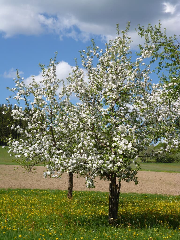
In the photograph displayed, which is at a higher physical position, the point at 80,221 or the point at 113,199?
the point at 113,199

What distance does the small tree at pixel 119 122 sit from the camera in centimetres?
1092

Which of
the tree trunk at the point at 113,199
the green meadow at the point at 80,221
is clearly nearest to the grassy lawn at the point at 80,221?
the green meadow at the point at 80,221

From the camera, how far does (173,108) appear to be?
15.6 m

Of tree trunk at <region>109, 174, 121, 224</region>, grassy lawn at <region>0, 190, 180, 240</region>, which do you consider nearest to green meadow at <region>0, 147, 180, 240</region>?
grassy lawn at <region>0, 190, 180, 240</region>

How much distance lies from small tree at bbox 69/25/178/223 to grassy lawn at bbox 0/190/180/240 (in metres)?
1.27

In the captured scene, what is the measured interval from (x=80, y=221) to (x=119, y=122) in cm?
504

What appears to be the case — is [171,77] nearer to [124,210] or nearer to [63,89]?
[63,89]

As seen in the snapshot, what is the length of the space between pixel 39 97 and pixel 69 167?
499 cm

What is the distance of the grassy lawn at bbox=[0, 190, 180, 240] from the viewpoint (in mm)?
10648

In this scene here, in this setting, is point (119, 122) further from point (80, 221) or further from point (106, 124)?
point (80, 221)

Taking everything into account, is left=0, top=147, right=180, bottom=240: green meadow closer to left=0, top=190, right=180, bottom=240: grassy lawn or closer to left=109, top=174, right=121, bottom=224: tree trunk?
left=0, top=190, right=180, bottom=240: grassy lawn

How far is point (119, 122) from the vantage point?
448 inches

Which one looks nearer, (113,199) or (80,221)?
(113,199)

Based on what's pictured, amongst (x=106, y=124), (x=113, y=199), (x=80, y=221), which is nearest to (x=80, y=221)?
(x=80, y=221)
